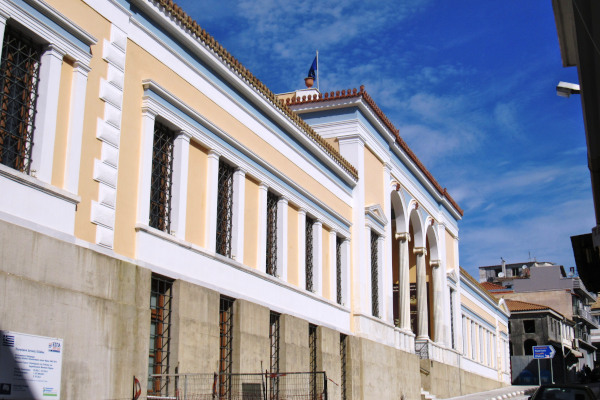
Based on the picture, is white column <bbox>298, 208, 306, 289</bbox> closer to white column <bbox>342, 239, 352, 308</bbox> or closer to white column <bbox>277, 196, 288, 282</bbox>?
white column <bbox>277, 196, 288, 282</bbox>

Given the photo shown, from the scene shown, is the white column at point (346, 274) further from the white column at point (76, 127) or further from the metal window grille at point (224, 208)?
the white column at point (76, 127)

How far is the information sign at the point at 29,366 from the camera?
11078 millimetres

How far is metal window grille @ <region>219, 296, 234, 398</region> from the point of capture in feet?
57.0

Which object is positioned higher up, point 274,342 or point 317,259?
point 317,259

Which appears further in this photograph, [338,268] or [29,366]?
[338,268]

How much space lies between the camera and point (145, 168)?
15406 millimetres

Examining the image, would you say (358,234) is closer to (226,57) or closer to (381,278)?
(381,278)

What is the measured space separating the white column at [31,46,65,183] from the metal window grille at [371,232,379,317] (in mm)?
16552

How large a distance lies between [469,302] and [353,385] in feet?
75.8

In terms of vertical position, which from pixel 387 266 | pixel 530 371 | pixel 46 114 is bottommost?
pixel 530 371

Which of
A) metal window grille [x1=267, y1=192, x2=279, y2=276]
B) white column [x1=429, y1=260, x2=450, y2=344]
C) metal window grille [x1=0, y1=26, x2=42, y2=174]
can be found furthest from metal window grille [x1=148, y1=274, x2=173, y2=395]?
white column [x1=429, y1=260, x2=450, y2=344]

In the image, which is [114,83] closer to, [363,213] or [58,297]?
[58,297]

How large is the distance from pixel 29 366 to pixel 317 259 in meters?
12.7

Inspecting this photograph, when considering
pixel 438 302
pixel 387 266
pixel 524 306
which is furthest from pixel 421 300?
pixel 524 306
